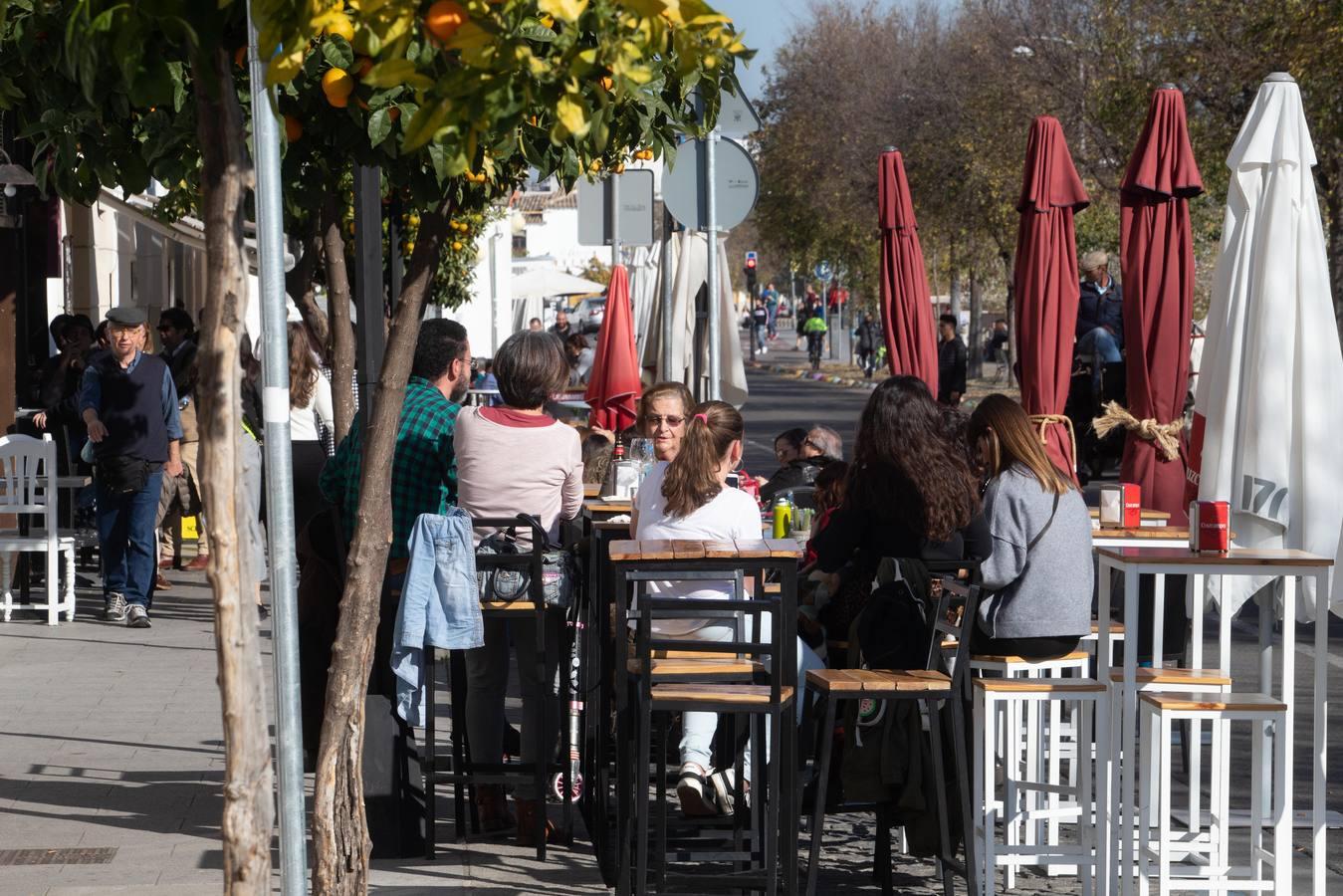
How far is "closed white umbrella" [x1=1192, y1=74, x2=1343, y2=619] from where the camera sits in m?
7.60

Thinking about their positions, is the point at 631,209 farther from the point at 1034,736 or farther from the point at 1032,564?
the point at 1034,736

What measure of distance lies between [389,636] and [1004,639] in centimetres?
215

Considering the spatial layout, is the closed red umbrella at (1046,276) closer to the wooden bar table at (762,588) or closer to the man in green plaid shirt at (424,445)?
the man in green plaid shirt at (424,445)

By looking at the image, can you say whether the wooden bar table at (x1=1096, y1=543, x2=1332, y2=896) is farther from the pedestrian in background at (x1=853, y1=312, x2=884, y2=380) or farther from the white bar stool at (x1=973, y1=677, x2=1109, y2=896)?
the pedestrian in background at (x1=853, y1=312, x2=884, y2=380)

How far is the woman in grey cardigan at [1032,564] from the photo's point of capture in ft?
20.0

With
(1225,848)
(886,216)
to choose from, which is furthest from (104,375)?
(1225,848)

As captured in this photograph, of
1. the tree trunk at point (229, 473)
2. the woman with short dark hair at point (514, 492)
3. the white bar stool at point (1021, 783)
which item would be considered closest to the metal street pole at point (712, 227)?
the woman with short dark hair at point (514, 492)

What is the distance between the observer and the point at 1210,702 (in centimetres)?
541

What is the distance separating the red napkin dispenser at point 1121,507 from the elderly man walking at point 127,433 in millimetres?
6159

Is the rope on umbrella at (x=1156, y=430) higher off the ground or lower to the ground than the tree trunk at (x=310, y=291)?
lower

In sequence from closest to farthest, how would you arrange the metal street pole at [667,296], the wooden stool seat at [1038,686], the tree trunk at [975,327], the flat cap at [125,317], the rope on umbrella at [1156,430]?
1. the wooden stool seat at [1038,686]
2. the rope on umbrella at [1156,430]
3. the flat cap at [125,317]
4. the metal street pole at [667,296]
5. the tree trunk at [975,327]

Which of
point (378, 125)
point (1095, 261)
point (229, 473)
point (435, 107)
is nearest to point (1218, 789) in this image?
point (378, 125)

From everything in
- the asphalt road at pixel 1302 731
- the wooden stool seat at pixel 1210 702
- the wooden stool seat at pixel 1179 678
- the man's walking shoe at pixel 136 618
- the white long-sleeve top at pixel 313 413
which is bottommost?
the asphalt road at pixel 1302 731

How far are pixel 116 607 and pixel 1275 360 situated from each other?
7.28 metres
